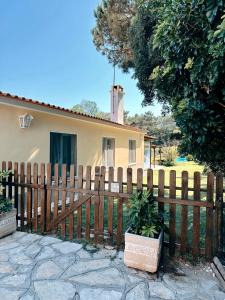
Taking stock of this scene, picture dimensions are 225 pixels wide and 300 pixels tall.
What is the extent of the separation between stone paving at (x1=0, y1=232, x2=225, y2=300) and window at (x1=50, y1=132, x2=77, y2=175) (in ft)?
14.8

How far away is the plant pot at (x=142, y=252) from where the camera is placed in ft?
11.4

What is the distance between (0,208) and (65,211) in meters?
1.40

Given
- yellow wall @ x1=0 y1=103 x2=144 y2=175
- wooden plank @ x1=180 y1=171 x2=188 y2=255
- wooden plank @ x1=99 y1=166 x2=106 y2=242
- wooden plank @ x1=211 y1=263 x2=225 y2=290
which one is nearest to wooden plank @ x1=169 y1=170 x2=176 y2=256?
wooden plank @ x1=180 y1=171 x2=188 y2=255

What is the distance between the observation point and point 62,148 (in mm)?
8883

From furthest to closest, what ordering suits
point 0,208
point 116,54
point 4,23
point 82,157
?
point 4,23
point 116,54
point 82,157
point 0,208

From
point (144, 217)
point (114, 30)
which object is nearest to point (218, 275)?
point (144, 217)

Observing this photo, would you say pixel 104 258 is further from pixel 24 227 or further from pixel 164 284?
pixel 24 227

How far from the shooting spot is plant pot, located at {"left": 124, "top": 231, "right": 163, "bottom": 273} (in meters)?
3.48

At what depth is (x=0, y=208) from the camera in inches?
193

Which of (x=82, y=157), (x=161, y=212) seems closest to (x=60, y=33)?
(x=82, y=157)

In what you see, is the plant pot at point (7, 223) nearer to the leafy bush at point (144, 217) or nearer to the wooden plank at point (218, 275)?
the leafy bush at point (144, 217)

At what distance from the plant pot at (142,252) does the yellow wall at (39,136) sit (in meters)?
4.45

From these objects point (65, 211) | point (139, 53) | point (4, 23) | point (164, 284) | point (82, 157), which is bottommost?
point (164, 284)

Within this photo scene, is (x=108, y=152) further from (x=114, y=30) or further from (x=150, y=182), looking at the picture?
(x=150, y=182)
